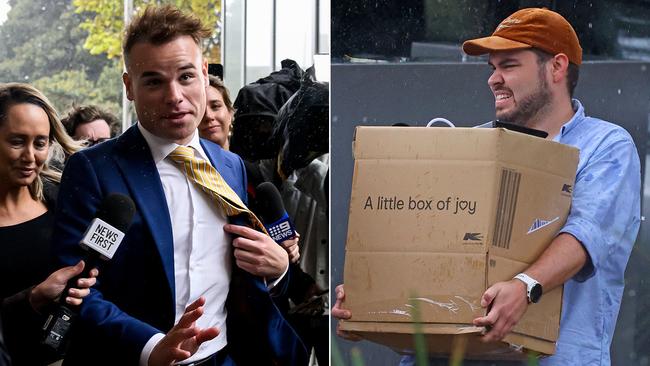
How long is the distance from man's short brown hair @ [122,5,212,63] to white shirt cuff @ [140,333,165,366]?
0.76 m

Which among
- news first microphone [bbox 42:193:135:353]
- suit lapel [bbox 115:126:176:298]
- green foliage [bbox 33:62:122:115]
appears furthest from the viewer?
green foliage [bbox 33:62:122:115]

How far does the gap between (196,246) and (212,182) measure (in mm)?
182

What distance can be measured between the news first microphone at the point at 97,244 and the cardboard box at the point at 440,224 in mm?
696

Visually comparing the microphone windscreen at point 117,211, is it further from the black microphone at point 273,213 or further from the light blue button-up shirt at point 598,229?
the light blue button-up shirt at point 598,229

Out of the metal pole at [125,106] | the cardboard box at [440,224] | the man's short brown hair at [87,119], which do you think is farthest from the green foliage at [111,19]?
the cardboard box at [440,224]

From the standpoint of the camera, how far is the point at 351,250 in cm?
366

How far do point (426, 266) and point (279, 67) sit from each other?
72 centimetres

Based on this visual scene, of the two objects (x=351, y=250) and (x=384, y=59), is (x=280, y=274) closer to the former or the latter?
(x=351, y=250)

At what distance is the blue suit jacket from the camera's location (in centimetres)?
334

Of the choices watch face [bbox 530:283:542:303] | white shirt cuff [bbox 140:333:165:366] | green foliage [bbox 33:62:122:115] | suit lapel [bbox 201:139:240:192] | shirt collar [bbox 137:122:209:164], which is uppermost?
green foliage [bbox 33:62:122:115]

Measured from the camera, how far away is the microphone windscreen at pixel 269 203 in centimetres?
355

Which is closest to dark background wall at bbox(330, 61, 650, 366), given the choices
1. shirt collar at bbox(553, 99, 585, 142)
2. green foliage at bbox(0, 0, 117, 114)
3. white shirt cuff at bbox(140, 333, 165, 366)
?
shirt collar at bbox(553, 99, 585, 142)

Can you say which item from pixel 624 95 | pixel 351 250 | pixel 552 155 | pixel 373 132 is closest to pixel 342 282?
pixel 351 250

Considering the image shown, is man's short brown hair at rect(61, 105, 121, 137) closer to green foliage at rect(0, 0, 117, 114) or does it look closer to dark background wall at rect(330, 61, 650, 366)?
green foliage at rect(0, 0, 117, 114)
